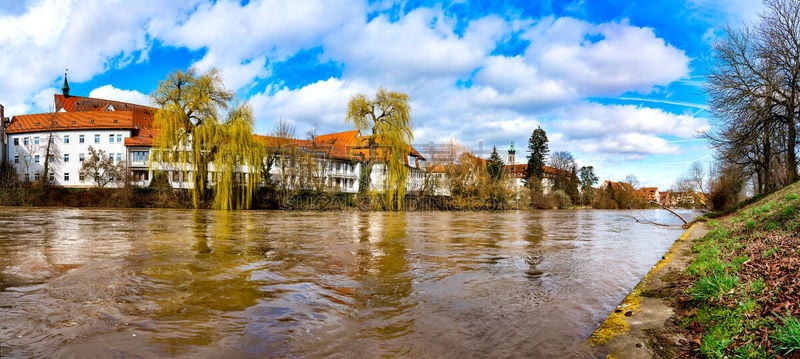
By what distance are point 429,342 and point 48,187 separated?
51114 millimetres

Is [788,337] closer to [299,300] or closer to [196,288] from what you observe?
[299,300]

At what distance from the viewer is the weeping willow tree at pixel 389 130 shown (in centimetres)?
4306

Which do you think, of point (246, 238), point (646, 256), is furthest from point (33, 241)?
point (646, 256)

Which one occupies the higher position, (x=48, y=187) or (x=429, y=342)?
(x=48, y=187)

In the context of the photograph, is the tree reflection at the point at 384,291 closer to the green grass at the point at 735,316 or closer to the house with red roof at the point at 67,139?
the green grass at the point at 735,316

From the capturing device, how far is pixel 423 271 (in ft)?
32.5

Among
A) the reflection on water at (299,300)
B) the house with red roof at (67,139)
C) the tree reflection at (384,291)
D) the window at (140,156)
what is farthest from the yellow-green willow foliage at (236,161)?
the house with red roof at (67,139)

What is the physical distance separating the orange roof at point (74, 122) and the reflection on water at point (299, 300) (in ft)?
200

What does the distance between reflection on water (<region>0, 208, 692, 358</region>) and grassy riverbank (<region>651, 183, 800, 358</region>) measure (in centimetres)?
104

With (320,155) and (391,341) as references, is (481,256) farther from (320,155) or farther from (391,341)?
(320,155)

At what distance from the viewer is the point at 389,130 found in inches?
1705

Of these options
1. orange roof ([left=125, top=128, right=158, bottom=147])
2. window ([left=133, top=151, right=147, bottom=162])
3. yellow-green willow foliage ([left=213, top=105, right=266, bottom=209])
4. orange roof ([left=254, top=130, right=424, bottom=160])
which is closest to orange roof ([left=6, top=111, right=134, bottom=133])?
orange roof ([left=125, top=128, right=158, bottom=147])

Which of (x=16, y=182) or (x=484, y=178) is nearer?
(x=16, y=182)

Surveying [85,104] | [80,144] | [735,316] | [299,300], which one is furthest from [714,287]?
[85,104]
